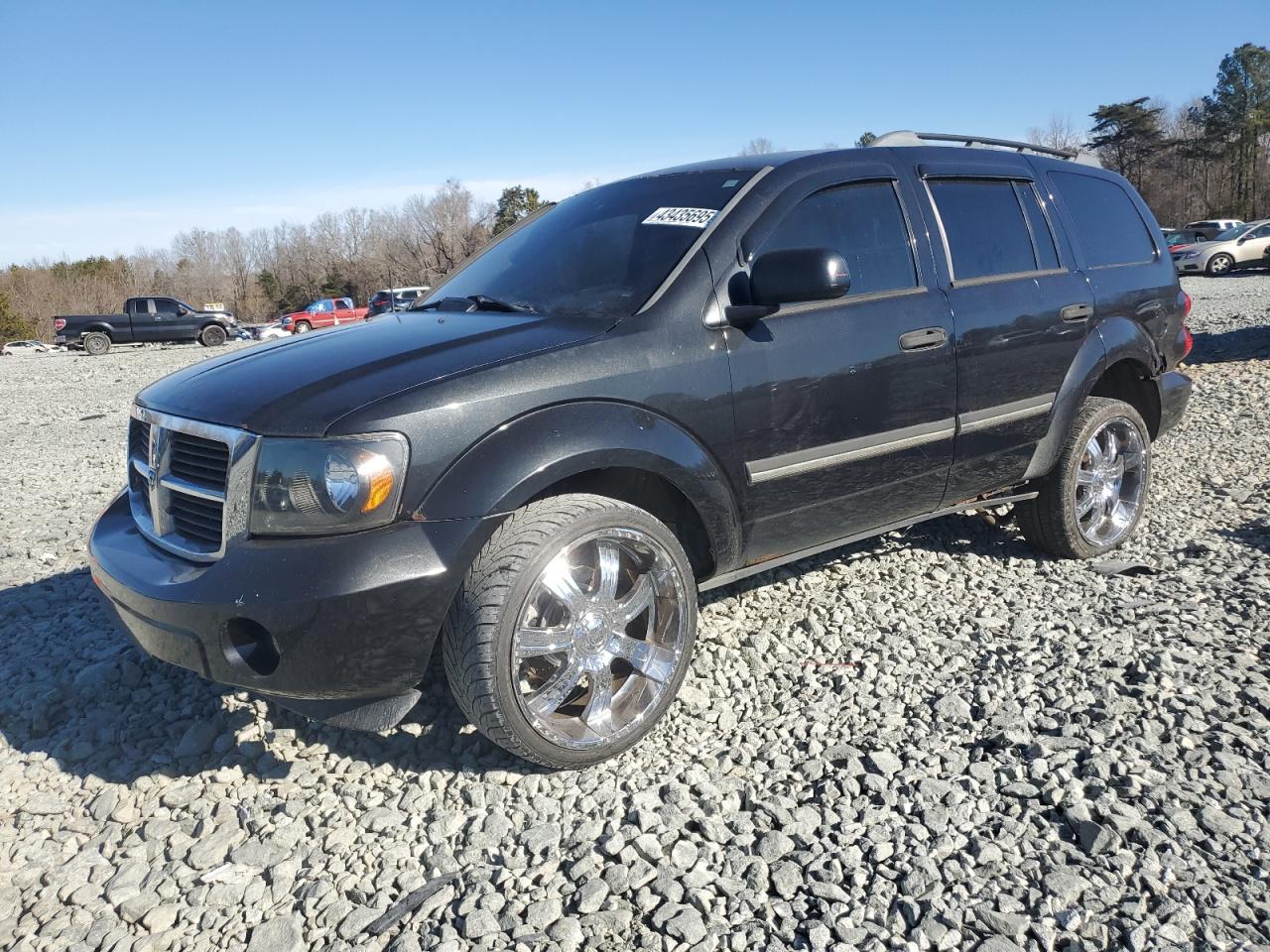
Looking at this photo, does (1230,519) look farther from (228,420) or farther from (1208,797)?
(228,420)

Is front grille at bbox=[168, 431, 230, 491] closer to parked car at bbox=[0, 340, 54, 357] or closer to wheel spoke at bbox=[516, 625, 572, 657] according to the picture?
wheel spoke at bbox=[516, 625, 572, 657]

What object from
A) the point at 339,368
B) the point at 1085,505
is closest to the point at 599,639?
the point at 339,368

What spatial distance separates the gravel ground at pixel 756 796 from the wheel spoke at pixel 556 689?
25 cm

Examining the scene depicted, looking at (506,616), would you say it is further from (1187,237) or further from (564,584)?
(1187,237)

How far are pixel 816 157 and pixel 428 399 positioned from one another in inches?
77.3

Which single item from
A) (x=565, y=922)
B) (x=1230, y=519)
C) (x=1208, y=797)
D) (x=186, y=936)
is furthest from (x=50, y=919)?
(x=1230, y=519)

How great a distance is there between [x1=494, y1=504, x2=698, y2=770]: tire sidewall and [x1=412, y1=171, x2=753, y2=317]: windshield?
73 cm

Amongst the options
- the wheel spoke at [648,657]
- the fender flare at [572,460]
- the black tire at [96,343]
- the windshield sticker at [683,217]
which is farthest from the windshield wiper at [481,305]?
the black tire at [96,343]

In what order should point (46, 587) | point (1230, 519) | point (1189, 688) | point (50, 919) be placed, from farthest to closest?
point (1230, 519) < point (46, 587) < point (1189, 688) < point (50, 919)

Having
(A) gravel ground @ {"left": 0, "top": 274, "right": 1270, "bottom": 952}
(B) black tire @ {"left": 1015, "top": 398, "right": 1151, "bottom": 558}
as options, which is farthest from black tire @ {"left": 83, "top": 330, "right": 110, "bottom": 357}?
(B) black tire @ {"left": 1015, "top": 398, "right": 1151, "bottom": 558}

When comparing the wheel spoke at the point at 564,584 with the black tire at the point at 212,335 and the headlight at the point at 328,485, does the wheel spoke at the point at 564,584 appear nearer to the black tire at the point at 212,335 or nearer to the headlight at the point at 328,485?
the headlight at the point at 328,485

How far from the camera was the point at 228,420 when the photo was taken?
104 inches

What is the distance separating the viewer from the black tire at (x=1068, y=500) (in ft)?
14.1

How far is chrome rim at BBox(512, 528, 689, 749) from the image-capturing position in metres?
2.72
